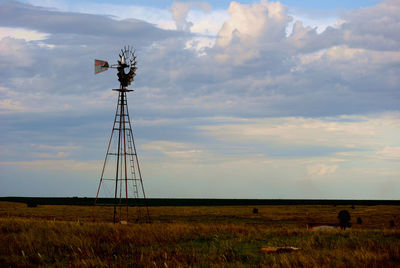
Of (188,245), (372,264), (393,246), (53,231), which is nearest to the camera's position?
(372,264)

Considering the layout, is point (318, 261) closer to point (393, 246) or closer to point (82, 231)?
point (393, 246)

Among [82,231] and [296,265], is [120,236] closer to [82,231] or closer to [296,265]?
[82,231]

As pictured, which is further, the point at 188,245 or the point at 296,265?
the point at 188,245

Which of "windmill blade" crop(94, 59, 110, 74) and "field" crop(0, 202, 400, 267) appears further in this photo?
"windmill blade" crop(94, 59, 110, 74)

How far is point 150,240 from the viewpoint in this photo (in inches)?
620

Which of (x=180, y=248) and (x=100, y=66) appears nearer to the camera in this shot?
(x=180, y=248)

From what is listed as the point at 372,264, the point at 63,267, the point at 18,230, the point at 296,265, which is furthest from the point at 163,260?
the point at 18,230

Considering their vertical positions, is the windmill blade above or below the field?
above

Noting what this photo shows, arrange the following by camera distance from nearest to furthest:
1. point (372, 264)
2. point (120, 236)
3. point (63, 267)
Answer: point (372, 264), point (63, 267), point (120, 236)

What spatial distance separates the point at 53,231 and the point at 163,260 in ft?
25.5

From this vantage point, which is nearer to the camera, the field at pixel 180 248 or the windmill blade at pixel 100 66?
the field at pixel 180 248

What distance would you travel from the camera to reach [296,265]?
10.6 m

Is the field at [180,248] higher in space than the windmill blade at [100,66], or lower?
lower

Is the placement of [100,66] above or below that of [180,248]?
above
